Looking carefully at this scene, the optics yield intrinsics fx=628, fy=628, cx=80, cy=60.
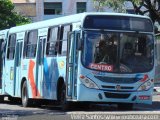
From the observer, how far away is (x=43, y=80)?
22.5 m

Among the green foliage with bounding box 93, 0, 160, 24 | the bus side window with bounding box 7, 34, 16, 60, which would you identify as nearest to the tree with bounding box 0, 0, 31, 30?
the green foliage with bounding box 93, 0, 160, 24

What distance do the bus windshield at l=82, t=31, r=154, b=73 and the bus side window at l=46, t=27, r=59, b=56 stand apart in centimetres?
207

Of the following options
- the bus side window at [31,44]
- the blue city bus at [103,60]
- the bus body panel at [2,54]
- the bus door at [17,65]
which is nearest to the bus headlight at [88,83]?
the blue city bus at [103,60]

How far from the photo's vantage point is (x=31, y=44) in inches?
938

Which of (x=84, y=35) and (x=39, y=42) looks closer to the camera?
(x=84, y=35)

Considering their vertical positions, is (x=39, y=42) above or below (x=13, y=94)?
above

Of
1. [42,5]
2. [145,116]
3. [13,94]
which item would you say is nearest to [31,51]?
[13,94]

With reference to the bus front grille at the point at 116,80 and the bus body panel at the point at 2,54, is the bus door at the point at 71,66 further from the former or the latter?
the bus body panel at the point at 2,54

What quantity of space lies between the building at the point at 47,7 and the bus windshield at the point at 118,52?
51.3 m

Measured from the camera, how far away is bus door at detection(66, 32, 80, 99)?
19.6 m

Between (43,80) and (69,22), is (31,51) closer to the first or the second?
(43,80)

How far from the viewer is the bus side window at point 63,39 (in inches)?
803

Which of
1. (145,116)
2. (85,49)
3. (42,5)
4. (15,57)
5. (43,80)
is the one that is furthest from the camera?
(42,5)

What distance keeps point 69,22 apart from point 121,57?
7.12 feet
